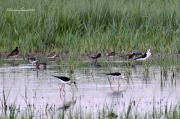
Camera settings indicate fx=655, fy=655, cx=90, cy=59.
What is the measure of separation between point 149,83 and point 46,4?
8.60 m

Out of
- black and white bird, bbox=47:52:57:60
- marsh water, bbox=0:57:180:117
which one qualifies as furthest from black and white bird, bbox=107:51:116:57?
black and white bird, bbox=47:52:57:60

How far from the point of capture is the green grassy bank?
1695 cm

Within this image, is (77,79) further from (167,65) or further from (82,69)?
(167,65)

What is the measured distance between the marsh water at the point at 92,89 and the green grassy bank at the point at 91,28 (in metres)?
1.48

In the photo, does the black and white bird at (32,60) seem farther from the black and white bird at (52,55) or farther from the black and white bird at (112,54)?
the black and white bird at (112,54)

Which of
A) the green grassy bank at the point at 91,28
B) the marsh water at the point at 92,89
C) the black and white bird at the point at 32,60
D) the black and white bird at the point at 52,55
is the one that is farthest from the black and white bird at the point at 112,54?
the black and white bird at the point at 32,60

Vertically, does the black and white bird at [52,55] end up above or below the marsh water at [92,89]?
above

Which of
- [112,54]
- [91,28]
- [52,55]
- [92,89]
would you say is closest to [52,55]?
[52,55]

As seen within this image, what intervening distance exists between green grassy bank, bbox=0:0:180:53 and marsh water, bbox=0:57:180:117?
1.48 meters

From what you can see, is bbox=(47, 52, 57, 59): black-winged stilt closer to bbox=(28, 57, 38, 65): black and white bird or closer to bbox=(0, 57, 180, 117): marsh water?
bbox=(0, 57, 180, 117): marsh water

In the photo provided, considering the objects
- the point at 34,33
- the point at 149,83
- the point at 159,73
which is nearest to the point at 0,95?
the point at 149,83

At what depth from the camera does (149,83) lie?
12742mm

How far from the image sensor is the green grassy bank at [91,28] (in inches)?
667

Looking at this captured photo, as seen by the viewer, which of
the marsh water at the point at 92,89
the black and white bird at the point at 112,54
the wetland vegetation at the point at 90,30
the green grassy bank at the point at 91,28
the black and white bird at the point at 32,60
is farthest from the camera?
the green grassy bank at the point at 91,28
